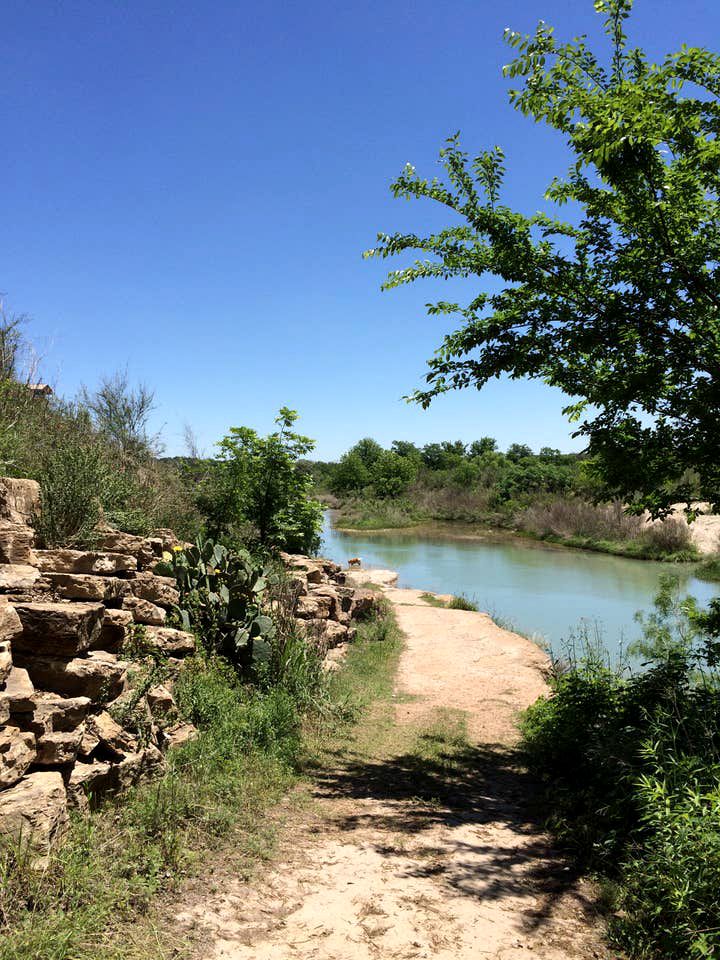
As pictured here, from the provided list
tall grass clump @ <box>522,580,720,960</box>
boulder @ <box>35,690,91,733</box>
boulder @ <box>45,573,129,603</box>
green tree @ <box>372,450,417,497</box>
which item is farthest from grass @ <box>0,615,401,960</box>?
green tree @ <box>372,450,417,497</box>

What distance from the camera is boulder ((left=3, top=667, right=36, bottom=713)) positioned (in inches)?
129

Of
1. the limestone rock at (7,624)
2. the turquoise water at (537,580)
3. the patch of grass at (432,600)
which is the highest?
the limestone rock at (7,624)

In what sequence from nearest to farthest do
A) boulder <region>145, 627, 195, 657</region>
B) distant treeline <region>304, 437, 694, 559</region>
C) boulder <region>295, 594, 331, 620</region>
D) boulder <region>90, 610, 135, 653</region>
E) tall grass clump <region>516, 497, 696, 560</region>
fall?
boulder <region>90, 610, 135, 653</region> → boulder <region>145, 627, 195, 657</region> → boulder <region>295, 594, 331, 620</region> → tall grass clump <region>516, 497, 696, 560</region> → distant treeline <region>304, 437, 694, 559</region>

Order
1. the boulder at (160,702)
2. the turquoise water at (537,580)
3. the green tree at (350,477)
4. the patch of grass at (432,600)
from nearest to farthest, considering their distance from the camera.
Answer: the boulder at (160,702) → the turquoise water at (537,580) → the patch of grass at (432,600) → the green tree at (350,477)

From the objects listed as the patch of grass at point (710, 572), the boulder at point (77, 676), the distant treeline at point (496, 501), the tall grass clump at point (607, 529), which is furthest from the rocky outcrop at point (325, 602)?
the tall grass clump at point (607, 529)

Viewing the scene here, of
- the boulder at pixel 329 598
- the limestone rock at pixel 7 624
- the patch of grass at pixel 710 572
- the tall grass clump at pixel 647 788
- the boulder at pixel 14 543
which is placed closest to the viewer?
the tall grass clump at pixel 647 788

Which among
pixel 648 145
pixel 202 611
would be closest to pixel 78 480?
pixel 202 611

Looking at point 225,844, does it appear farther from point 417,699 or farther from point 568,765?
point 417,699

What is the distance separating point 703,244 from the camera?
14.4ft

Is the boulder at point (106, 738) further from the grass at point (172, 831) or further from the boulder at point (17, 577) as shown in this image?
the boulder at point (17, 577)

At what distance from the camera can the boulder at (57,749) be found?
330 centimetres

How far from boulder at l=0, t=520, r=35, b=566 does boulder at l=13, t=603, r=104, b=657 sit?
0.79 m

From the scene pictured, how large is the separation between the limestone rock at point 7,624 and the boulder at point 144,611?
81.9 inches

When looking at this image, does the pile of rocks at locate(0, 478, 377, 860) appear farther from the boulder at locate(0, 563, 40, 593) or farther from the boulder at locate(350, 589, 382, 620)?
the boulder at locate(350, 589, 382, 620)
